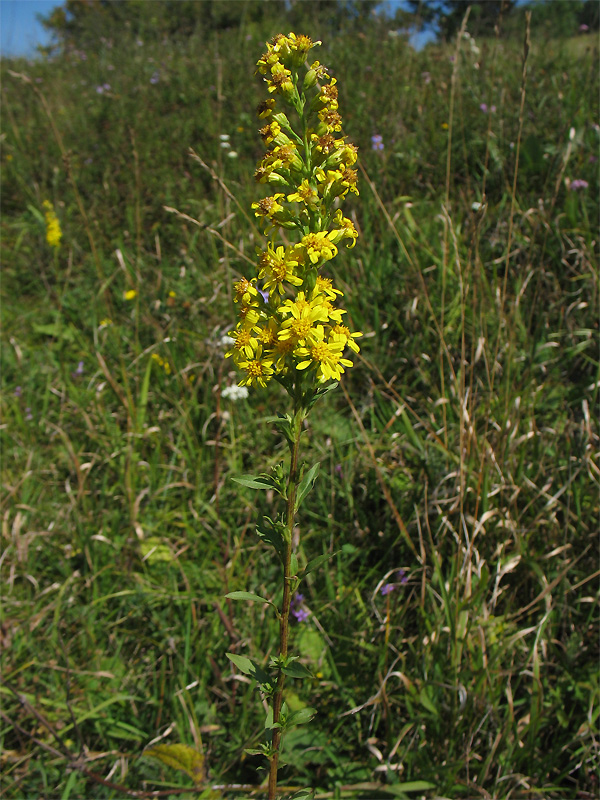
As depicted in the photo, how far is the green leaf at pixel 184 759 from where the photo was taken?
163 cm

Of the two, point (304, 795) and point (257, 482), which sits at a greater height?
point (257, 482)

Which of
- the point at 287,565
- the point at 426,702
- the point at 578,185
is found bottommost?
the point at 426,702

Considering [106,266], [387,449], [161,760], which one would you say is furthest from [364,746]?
[106,266]

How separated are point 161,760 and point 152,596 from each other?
59 cm

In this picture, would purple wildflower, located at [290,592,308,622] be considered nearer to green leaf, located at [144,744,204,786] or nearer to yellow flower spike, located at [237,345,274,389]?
green leaf, located at [144,744,204,786]

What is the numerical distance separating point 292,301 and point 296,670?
77 centimetres

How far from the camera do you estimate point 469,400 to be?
2.54 m

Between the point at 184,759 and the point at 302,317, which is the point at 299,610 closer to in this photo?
the point at 184,759

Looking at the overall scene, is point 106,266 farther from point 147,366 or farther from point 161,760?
point 161,760

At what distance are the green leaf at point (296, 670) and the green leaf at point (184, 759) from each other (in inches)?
30.1

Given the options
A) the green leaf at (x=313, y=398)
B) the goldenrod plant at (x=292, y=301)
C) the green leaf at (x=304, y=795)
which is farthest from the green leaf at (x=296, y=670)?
the green leaf at (x=313, y=398)

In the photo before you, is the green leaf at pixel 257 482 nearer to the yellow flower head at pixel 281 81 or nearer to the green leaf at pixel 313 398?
the green leaf at pixel 313 398

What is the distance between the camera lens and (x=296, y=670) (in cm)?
112

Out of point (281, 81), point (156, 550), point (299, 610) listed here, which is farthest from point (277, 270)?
point (156, 550)
